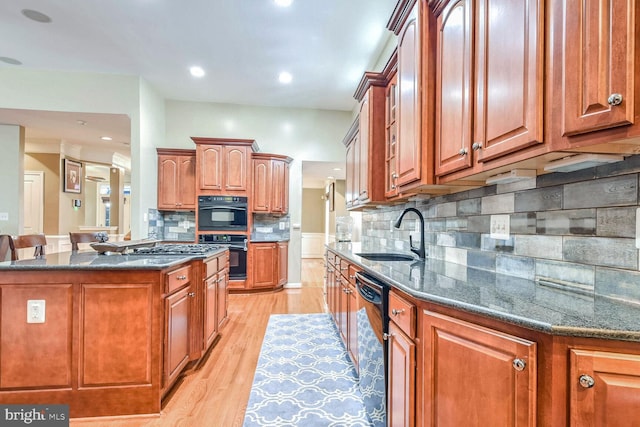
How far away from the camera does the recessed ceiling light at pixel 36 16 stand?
111 inches

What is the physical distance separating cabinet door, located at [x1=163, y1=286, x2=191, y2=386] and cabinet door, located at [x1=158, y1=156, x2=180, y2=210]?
2.94 meters

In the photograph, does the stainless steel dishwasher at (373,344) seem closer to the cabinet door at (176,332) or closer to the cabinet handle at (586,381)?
the cabinet handle at (586,381)

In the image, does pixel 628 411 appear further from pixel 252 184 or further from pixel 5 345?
pixel 252 184

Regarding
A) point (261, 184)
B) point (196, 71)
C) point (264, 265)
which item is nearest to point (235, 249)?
point (264, 265)

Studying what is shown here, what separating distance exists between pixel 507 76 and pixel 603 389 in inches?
39.3

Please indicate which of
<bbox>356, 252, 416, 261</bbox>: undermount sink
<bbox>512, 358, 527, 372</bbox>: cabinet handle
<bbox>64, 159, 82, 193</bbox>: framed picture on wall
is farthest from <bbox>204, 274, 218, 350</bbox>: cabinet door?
<bbox>64, 159, 82, 193</bbox>: framed picture on wall

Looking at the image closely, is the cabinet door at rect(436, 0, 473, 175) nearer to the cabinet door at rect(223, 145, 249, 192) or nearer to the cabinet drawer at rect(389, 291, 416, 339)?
the cabinet drawer at rect(389, 291, 416, 339)

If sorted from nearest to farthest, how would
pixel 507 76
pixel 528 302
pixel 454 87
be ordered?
pixel 528 302
pixel 507 76
pixel 454 87

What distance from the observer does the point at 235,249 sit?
454cm

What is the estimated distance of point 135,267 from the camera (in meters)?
1.67

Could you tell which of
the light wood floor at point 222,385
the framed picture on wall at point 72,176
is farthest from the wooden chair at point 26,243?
the framed picture on wall at point 72,176

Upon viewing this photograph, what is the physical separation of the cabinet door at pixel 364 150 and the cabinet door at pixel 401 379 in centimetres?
165

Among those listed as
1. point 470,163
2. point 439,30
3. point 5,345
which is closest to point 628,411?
point 470,163

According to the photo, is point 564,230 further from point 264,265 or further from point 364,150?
point 264,265
